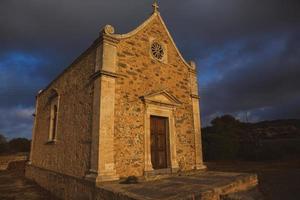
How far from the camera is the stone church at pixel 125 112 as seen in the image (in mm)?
6539

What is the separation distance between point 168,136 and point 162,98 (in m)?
1.60

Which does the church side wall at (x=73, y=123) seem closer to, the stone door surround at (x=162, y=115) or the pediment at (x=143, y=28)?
the pediment at (x=143, y=28)

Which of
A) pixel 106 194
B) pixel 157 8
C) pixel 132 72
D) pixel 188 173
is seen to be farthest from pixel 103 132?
pixel 157 8

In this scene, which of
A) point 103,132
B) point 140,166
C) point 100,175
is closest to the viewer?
point 100,175

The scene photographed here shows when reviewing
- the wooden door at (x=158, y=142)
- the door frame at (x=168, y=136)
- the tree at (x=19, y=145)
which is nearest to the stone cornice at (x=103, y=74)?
the door frame at (x=168, y=136)

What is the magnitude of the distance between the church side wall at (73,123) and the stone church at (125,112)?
0.03 metres

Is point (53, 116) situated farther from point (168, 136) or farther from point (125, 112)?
point (168, 136)

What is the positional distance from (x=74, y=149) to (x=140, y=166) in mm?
2616

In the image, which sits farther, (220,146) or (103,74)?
(220,146)

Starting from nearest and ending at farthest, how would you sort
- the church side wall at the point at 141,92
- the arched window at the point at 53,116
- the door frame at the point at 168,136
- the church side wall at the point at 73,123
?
the church side wall at the point at 141,92 < the church side wall at the point at 73,123 < the door frame at the point at 168,136 < the arched window at the point at 53,116

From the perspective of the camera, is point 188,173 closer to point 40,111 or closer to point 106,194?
point 106,194

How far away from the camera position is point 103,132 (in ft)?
20.5

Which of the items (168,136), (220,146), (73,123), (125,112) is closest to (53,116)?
(73,123)

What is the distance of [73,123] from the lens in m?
8.05
